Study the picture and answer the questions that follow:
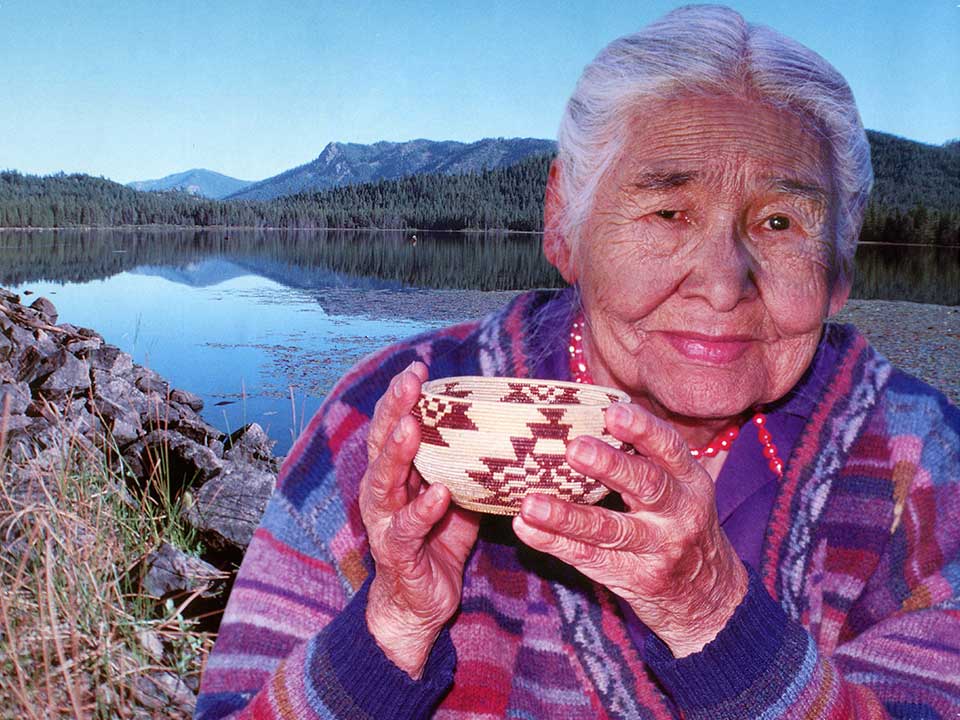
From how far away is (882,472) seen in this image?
1.72 meters

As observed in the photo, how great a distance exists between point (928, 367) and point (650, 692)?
1428 cm

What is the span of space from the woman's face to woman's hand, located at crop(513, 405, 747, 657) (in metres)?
0.47

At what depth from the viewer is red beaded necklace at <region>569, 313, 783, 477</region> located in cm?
179

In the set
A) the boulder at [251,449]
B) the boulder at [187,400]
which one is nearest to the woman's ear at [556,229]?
the boulder at [251,449]

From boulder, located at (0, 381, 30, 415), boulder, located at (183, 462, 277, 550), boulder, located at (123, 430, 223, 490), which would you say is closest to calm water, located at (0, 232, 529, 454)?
boulder, located at (183, 462, 277, 550)

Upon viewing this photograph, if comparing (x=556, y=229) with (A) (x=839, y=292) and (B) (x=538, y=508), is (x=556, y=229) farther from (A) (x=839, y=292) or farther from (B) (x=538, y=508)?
(B) (x=538, y=508)

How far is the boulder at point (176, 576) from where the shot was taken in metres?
3.53

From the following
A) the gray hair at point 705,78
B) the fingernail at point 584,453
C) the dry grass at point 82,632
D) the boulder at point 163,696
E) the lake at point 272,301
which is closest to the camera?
the fingernail at point 584,453

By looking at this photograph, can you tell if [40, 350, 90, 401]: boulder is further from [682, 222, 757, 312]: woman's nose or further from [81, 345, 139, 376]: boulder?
[682, 222, 757, 312]: woman's nose

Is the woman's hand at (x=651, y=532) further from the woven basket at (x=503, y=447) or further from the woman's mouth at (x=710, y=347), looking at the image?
the woman's mouth at (x=710, y=347)

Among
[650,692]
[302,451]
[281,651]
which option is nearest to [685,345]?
[650,692]

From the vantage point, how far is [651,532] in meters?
1.14

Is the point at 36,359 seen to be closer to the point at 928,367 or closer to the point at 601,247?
the point at 601,247

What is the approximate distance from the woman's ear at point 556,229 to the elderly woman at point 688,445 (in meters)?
0.02
